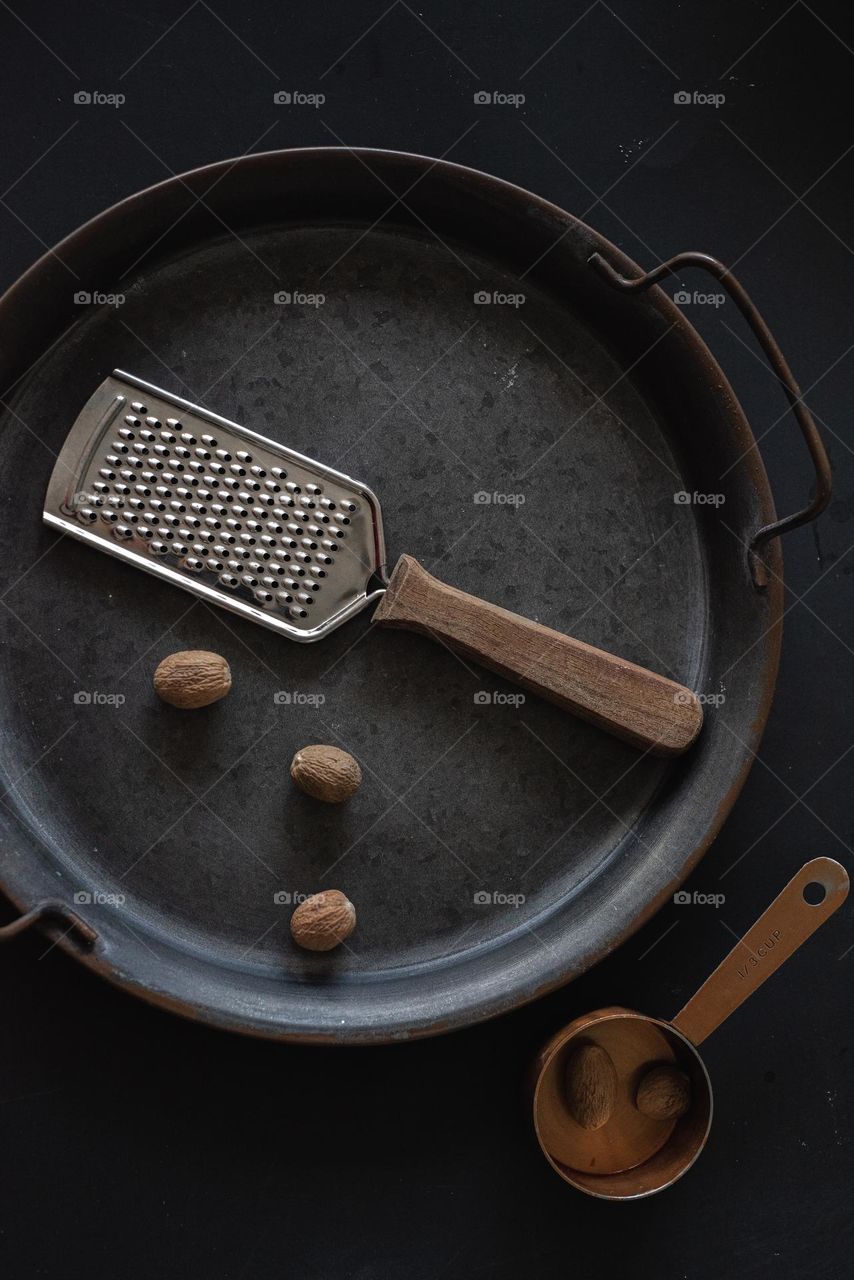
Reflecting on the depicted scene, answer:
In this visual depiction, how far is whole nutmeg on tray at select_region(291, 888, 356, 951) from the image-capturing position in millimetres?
1037

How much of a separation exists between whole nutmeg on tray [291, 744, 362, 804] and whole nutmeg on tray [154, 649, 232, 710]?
108 mm

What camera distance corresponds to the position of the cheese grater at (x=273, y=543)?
3.46 ft

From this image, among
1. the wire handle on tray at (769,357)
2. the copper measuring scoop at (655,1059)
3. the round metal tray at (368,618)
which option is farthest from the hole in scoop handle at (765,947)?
the wire handle on tray at (769,357)

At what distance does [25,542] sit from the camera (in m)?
1.07

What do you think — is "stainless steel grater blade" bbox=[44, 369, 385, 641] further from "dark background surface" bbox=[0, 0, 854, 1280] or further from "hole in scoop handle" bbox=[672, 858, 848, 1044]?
"hole in scoop handle" bbox=[672, 858, 848, 1044]

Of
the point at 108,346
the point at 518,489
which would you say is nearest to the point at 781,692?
the point at 518,489

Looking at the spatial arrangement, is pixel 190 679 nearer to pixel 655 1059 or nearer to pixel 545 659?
pixel 545 659

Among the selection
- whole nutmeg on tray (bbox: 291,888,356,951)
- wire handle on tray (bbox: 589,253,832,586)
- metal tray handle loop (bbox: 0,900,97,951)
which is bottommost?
metal tray handle loop (bbox: 0,900,97,951)

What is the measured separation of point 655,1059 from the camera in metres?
1.09

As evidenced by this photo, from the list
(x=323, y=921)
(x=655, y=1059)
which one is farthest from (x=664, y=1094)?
(x=323, y=921)

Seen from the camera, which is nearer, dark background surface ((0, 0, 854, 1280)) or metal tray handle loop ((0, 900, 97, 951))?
metal tray handle loop ((0, 900, 97, 951))

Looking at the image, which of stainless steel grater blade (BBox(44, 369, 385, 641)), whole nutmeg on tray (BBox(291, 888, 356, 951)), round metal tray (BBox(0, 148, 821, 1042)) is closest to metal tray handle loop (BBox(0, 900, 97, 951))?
round metal tray (BBox(0, 148, 821, 1042))

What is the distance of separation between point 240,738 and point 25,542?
30 cm

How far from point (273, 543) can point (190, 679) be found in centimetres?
16
